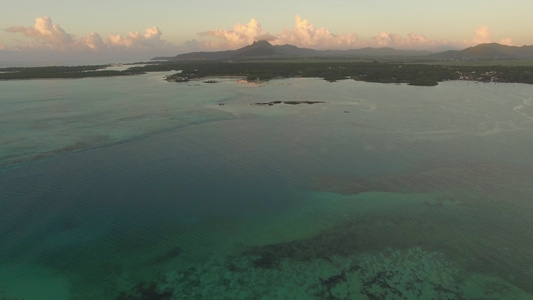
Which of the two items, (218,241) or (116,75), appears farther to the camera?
(116,75)

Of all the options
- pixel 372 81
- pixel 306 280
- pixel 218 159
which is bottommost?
pixel 306 280

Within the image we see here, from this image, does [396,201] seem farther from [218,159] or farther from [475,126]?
[475,126]

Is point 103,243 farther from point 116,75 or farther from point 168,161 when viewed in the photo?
point 116,75

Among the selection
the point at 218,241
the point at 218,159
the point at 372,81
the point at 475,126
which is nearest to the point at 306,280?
the point at 218,241

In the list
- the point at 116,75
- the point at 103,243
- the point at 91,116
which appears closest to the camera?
the point at 103,243

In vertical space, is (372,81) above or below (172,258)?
above

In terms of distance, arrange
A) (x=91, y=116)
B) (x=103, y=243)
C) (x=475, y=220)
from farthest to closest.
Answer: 1. (x=91, y=116)
2. (x=475, y=220)
3. (x=103, y=243)
